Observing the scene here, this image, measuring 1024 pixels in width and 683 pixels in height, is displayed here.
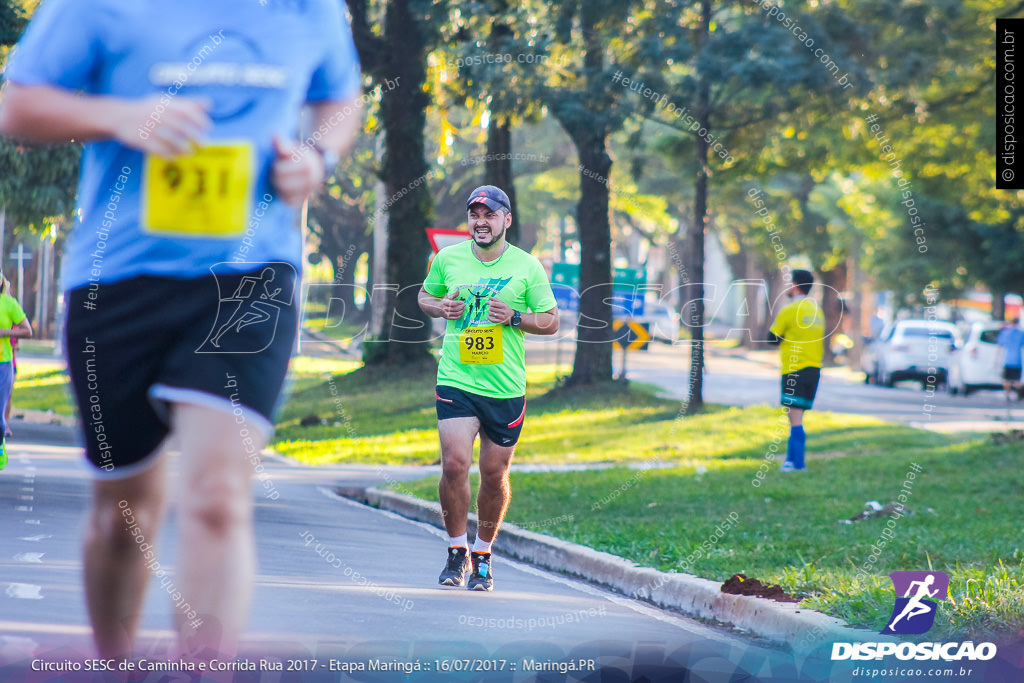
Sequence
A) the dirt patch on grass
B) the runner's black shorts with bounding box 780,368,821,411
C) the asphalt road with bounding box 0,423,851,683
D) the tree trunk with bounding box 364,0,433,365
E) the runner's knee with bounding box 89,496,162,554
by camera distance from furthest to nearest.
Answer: the tree trunk with bounding box 364,0,433,365 < the runner's black shorts with bounding box 780,368,821,411 < the dirt patch on grass < the asphalt road with bounding box 0,423,851,683 < the runner's knee with bounding box 89,496,162,554

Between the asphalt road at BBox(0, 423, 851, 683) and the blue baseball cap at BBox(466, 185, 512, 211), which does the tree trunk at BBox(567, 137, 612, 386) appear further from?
the blue baseball cap at BBox(466, 185, 512, 211)

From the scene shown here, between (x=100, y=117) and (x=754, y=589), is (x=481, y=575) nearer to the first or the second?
(x=754, y=589)

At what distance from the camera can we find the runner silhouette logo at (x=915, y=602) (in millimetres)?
5516

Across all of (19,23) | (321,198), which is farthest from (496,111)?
(321,198)

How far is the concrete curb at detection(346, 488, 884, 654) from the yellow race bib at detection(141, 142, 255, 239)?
3626 millimetres

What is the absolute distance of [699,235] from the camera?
837 inches

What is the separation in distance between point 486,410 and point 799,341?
295 inches

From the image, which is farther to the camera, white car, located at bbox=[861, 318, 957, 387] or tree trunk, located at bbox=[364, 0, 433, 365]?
white car, located at bbox=[861, 318, 957, 387]

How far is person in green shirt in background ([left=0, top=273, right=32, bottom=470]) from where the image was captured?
1148 centimetres

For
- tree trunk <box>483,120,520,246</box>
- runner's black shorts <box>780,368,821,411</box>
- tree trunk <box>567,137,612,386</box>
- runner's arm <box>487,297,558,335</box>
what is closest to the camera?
runner's arm <box>487,297,558,335</box>

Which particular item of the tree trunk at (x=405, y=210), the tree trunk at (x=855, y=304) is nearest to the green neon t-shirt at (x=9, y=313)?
the tree trunk at (x=405, y=210)

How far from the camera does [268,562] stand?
7.49m

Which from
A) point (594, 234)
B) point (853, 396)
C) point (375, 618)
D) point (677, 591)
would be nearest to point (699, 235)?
point (594, 234)

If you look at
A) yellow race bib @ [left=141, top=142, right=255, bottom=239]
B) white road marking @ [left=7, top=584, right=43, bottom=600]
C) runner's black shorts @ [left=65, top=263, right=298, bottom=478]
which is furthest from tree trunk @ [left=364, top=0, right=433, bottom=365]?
yellow race bib @ [left=141, top=142, right=255, bottom=239]
